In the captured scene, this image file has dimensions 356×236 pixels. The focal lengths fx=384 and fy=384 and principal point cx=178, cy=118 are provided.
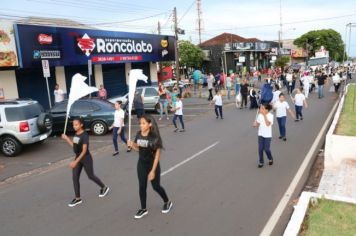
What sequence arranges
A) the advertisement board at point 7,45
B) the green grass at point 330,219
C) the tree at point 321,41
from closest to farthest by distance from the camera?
the green grass at point 330,219 → the advertisement board at point 7,45 → the tree at point 321,41

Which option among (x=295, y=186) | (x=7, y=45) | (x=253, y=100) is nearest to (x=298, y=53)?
(x=253, y=100)

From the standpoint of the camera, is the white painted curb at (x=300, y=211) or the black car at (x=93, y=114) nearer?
the white painted curb at (x=300, y=211)

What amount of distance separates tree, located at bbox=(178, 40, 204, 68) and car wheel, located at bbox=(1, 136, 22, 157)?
1573 inches

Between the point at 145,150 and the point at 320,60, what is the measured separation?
5623 centimetres

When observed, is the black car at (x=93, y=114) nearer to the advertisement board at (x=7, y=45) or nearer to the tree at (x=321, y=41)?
the advertisement board at (x=7, y=45)

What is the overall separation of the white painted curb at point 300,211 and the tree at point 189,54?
4495 centimetres

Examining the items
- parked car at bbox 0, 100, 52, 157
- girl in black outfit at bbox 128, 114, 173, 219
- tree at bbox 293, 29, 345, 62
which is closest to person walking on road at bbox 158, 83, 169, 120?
parked car at bbox 0, 100, 52, 157

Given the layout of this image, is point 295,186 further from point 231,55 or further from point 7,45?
point 231,55

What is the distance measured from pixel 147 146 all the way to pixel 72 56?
657 inches

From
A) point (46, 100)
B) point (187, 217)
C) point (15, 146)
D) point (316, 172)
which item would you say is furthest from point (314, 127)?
point (46, 100)

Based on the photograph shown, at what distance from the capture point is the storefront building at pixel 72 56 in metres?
18.4

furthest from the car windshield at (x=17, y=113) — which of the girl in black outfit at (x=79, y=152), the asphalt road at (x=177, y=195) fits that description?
the girl in black outfit at (x=79, y=152)

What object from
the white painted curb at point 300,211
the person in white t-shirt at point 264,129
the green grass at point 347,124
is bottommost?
the white painted curb at point 300,211

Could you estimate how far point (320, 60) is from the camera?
57000mm
